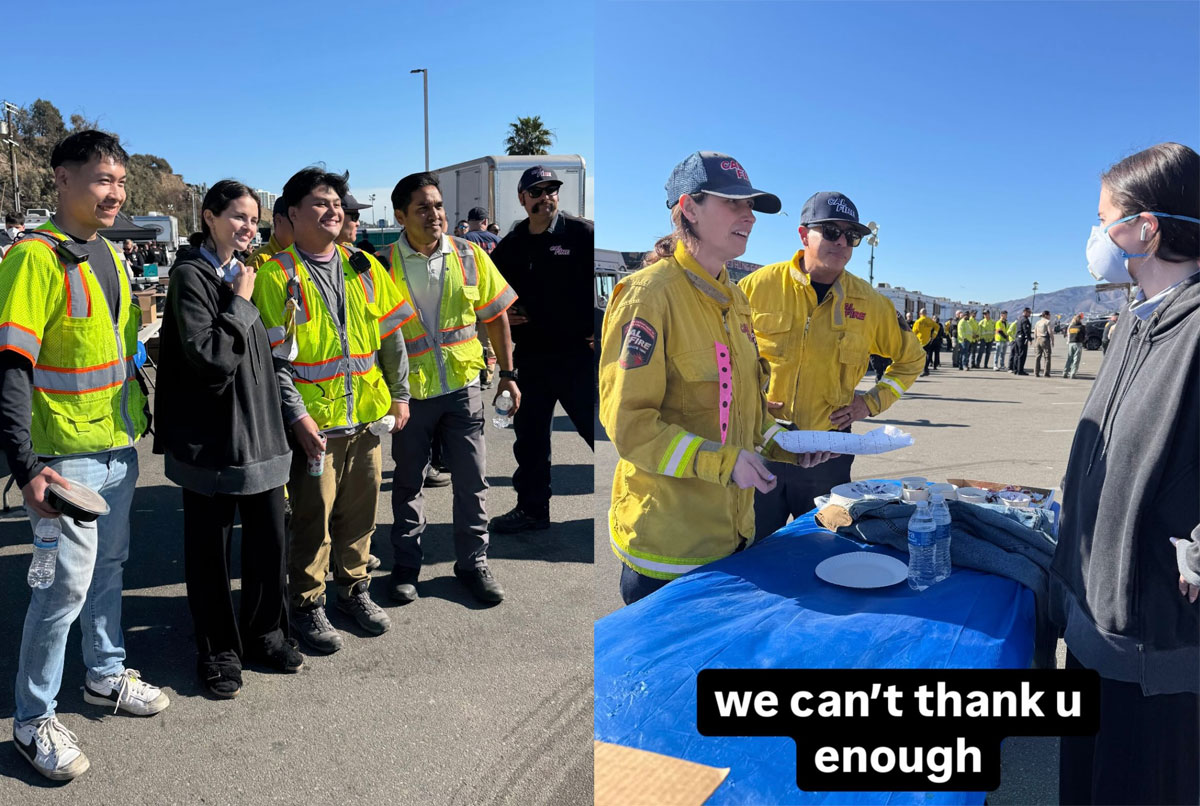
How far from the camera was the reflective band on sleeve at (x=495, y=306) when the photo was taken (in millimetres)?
3881

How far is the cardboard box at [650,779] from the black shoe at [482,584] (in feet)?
7.97

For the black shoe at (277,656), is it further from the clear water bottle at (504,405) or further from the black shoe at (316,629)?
the clear water bottle at (504,405)

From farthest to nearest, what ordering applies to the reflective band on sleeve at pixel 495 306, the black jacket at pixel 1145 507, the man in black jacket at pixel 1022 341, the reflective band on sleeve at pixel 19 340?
the man in black jacket at pixel 1022 341 → the reflective band on sleeve at pixel 495 306 → the reflective band on sleeve at pixel 19 340 → the black jacket at pixel 1145 507

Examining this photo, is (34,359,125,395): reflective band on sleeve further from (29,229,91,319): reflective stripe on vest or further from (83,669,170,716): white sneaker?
(83,669,170,716): white sneaker

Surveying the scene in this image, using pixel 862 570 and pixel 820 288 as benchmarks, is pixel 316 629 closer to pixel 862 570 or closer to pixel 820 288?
pixel 862 570

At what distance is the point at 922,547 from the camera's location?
6.46 feet

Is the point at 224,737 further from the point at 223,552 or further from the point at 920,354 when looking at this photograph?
the point at 920,354

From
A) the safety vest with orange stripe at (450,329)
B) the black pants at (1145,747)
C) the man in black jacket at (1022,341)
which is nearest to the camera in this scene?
the black pants at (1145,747)

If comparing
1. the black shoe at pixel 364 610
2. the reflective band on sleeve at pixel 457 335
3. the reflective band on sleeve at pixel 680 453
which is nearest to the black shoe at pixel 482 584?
the black shoe at pixel 364 610

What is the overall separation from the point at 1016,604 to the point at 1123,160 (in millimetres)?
983

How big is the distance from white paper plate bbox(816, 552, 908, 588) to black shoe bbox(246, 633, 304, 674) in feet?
6.68

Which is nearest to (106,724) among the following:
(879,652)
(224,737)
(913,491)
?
(224,737)

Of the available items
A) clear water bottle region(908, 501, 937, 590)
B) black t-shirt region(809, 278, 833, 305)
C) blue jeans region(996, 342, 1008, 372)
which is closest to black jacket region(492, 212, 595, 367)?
black t-shirt region(809, 278, 833, 305)

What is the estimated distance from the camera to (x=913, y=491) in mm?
2285
